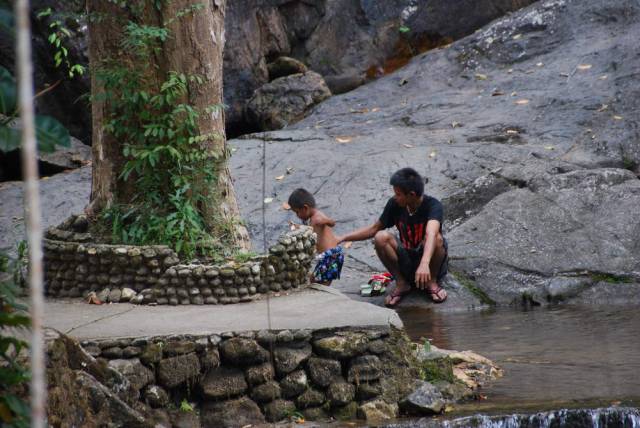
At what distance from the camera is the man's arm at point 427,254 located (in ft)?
24.6

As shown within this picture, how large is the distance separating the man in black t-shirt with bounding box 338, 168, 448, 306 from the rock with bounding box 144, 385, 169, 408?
357 cm

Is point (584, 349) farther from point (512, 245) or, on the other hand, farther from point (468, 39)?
point (468, 39)

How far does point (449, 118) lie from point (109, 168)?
7.02 meters

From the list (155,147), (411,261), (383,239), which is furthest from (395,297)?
(155,147)

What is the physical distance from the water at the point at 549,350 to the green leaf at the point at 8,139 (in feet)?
9.36

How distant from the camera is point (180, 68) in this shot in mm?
6363

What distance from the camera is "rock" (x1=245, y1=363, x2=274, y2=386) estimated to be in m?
4.71

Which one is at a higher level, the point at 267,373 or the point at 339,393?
the point at 267,373

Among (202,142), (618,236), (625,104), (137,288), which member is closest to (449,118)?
(625,104)

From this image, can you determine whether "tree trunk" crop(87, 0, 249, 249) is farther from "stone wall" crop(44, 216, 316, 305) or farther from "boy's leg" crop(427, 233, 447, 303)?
"boy's leg" crop(427, 233, 447, 303)

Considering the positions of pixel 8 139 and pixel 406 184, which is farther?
pixel 406 184

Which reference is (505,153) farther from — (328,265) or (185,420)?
(185,420)

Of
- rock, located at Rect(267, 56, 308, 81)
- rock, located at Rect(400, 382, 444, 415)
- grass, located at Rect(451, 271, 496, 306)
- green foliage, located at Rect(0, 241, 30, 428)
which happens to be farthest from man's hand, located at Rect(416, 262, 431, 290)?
rock, located at Rect(267, 56, 308, 81)

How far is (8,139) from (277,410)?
261 centimetres
